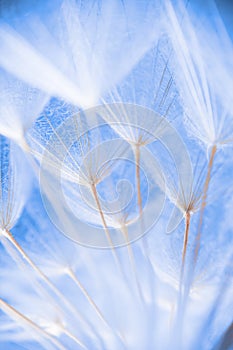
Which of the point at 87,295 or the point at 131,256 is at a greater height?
the point at 131,256

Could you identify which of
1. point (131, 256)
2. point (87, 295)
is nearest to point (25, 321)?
point (87, 295)

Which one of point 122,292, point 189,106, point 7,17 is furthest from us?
point 122,292

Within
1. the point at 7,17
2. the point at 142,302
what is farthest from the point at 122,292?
the point at 7,17

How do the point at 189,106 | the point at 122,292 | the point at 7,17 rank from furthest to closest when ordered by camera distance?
the point at 122,292
the point at 7,17
the point at 189,106

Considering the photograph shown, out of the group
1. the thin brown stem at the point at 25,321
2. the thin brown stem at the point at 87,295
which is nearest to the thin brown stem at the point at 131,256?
the thin brown stem at the point at 87,295

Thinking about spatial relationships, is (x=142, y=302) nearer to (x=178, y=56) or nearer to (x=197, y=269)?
(x=197, y=269)

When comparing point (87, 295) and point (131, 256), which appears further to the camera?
point (131, 256)

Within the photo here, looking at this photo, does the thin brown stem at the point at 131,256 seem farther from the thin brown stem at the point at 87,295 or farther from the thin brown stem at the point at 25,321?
the thin brown stem at the point at 25,321

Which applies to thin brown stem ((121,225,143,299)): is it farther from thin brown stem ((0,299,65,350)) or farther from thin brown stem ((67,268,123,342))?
thin brown stem ((0,299,65,350))

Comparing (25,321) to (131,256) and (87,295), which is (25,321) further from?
(131,256)

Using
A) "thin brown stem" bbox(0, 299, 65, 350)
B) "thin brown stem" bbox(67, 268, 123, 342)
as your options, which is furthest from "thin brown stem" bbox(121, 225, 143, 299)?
"thin brown stem" bbox(0, 299, 65, 350)

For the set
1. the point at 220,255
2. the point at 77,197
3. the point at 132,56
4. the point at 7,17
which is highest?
the point at 7,17
